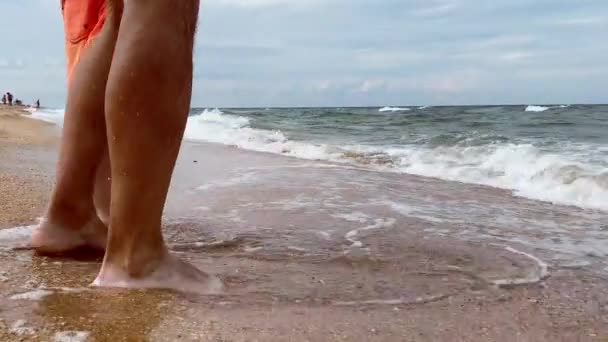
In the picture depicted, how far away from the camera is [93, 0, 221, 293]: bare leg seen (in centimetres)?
156

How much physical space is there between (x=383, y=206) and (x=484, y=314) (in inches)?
80.9

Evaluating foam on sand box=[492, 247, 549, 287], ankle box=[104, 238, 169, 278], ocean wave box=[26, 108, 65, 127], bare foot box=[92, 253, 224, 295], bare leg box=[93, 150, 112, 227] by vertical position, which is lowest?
ocean wave box=[26, 108, 65, 127]

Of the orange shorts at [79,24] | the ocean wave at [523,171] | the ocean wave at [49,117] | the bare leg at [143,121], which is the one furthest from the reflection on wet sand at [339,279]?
the ocean wave at [49,117]

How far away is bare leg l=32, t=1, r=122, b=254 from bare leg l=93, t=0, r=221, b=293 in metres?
0.36

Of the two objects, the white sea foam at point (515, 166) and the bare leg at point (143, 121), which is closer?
the bare leg at point (143, 121)

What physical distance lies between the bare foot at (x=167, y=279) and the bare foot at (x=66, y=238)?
39 centimetres

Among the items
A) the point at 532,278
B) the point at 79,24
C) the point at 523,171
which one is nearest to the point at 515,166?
the point at 523,171

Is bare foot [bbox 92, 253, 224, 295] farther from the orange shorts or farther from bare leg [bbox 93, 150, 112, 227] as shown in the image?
the orange shorts

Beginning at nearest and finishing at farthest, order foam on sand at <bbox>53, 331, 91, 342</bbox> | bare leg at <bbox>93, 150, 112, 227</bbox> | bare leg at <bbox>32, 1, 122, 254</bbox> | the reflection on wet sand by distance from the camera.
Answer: foam on sand at <bbox>53, 331, 91, 342</bbox>, the reflection on wet sand, bare leg at <bbox>32, 1, 122, 254</bbox>, bare leg at <bbox>93, 150, 112, 227</bbox>

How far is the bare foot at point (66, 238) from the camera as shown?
2.01 m

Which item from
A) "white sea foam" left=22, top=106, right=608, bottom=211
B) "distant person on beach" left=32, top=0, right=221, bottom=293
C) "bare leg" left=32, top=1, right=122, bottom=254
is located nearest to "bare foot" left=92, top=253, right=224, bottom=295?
"distant person on beach" left=32, top=0, right=221, bottom=293

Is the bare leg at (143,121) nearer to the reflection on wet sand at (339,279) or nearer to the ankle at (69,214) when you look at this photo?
the reflection on wet sand at (339,279)

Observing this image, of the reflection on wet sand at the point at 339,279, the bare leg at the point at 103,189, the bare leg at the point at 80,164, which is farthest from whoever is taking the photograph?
the bare leg at the point at 103,189

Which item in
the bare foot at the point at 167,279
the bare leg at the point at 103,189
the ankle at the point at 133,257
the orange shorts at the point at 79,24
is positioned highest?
the orange shorts at the point at 79,24
